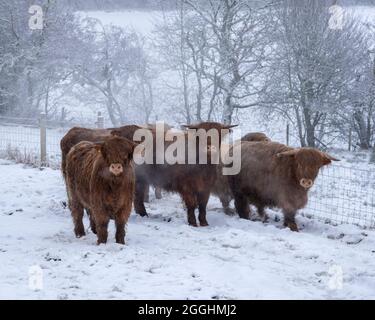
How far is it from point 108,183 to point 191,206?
197 cm

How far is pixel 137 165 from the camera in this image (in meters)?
8.14

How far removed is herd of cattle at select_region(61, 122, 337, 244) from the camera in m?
5.88

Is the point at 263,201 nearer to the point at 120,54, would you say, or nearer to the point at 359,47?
the point at 359,47

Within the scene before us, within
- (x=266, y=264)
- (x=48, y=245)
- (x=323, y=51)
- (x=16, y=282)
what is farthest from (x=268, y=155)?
(x=323, y=51)

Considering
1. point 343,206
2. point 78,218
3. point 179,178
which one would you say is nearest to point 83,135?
point 179,178

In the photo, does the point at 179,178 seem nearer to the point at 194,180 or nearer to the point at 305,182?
the point at 194,180

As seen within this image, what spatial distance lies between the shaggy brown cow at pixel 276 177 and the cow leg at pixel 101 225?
273 cm

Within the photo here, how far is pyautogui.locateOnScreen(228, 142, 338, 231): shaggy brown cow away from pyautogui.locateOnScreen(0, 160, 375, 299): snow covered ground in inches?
14.7

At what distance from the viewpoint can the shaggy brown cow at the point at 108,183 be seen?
573 centimetres

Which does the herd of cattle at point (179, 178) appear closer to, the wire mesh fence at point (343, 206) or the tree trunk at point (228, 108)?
the wire mesh fence at point (343, 206)

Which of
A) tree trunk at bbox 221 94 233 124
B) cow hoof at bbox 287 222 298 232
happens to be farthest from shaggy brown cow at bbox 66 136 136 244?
tree trunk at bbox 221 94 233 124

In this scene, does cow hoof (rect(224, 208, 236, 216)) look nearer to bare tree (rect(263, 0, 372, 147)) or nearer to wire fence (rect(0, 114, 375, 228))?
wire fence (rect(0, 114, 375, 228))

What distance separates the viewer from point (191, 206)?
7.51m
